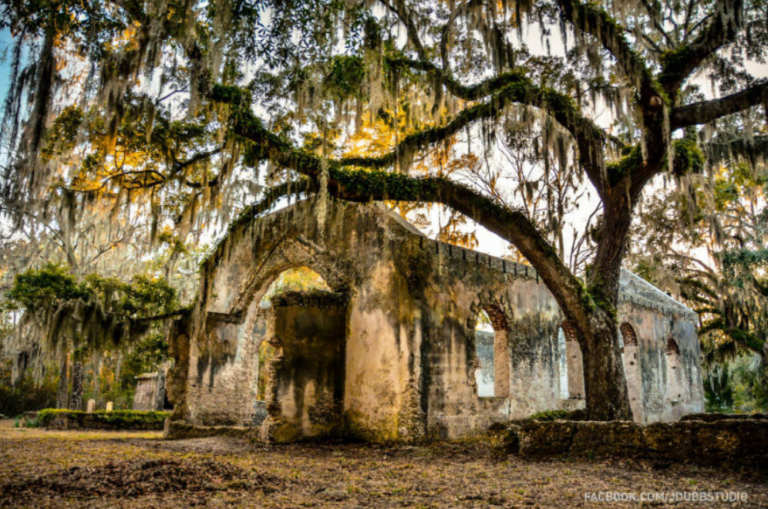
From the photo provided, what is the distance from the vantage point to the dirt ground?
4.66m

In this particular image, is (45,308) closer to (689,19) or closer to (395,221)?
(395,221)

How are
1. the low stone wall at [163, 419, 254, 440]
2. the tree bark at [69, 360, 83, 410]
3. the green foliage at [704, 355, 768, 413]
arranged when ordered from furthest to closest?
1. the green foliage at [704, 355, 768, 413]
2. the tree bark at [69, 360, 83, 410]
3. the low stone wall at [163, 419, 254, 440]

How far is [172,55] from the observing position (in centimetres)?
902

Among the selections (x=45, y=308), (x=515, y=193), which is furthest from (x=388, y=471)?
(x=515, y=193)

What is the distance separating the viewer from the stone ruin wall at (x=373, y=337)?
958cm

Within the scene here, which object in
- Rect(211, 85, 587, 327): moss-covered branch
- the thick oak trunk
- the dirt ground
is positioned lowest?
the dirt ground

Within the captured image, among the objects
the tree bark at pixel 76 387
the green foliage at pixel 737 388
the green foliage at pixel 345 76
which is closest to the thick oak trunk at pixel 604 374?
the green foliage at pixel 345 76

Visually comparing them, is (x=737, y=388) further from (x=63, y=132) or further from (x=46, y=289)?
(x=63, y=132)

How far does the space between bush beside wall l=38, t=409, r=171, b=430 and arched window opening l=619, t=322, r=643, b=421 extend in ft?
44.5

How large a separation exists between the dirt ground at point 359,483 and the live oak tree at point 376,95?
241 centimetres

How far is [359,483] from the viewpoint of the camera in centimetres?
585

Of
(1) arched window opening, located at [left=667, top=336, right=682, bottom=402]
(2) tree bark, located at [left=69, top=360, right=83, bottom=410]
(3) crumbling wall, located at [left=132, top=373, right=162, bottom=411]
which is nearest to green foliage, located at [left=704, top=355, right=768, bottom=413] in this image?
(1) arched window opening, located at [left=667, top=336, right=682, bottom=402]

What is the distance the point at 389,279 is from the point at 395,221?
1163 millimetres

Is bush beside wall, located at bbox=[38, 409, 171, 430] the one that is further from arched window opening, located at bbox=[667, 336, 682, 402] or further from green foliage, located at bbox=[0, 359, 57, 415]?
arched window opening, located at bbox=[667, 336, 682, 402]
